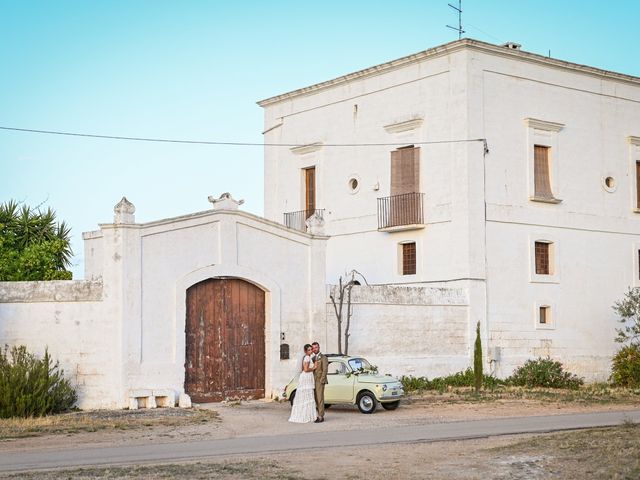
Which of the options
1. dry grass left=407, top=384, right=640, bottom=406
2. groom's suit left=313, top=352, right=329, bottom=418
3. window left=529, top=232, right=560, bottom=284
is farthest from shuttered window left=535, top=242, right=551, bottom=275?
groom's suit left=313, top=352, right=329, bottom=418

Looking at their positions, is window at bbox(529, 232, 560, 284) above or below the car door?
above

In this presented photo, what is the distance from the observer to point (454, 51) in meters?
33.1

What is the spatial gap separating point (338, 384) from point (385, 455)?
820 centimetres

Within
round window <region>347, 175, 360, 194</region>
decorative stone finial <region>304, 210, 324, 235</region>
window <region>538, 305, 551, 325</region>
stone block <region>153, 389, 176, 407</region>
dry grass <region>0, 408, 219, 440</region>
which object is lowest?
dry grass <region>0, 408, 219, 440</region>

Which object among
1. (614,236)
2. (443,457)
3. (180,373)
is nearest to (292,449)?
(443,457)

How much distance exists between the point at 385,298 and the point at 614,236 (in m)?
10.9

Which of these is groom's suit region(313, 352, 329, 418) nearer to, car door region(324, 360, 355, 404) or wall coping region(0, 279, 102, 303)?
car door region(324, 360, 355, 404)

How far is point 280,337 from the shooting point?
27.1 metres

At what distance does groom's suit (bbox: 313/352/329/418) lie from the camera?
72.8 ft

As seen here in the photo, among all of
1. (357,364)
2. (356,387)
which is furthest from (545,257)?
(356,387)

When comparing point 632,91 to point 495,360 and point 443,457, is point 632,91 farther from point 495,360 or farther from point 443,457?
point 443,457

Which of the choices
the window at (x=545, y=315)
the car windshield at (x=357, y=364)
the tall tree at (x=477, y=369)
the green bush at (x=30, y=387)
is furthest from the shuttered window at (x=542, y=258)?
the green bush at (x=30, y=387)

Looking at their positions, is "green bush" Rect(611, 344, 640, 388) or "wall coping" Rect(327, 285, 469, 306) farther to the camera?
"green bush" Rect(611, 344, 640, 388)

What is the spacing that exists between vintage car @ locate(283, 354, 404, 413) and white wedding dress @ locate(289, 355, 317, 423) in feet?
5.21
